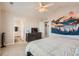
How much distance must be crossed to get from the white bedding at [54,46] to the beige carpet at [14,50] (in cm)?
10

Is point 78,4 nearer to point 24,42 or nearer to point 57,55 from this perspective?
point 57,55

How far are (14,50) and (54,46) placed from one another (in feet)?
2.56

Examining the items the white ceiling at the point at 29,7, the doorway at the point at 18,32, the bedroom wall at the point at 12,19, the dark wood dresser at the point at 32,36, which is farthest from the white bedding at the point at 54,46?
the white ceiling at the point at 29,7

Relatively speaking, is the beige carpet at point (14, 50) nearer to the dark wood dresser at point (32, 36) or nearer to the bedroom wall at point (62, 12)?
the dark wood dresser at point (32, 36)

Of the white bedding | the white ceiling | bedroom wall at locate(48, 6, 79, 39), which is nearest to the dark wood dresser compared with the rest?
the white bedding

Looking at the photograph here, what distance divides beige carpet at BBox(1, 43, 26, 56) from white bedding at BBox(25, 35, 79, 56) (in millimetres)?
97

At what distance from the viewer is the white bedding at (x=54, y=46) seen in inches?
82.4

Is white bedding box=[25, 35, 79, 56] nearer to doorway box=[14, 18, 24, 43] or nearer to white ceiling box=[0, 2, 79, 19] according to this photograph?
doorway box=[14, 18, 24, 43]

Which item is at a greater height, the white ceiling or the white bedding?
the white ceiling

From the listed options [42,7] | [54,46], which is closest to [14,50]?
[54,46]

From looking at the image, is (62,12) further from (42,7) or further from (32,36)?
(32,36)

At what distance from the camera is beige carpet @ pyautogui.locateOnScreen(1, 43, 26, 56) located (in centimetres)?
221

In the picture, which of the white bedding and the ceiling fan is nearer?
the white bedding

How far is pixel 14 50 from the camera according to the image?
2.23 m
